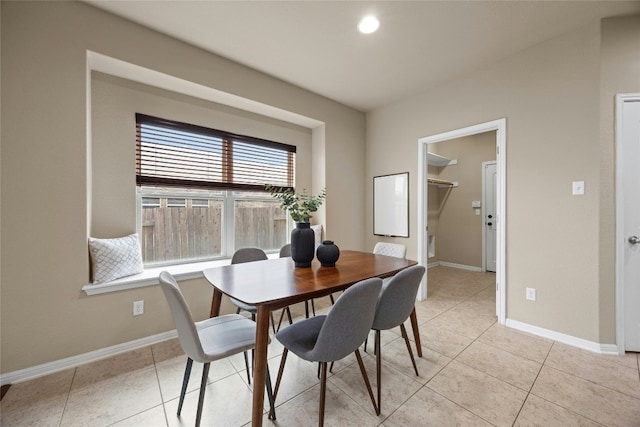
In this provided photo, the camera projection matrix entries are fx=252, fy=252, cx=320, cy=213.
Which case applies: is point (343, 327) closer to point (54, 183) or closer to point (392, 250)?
point (392, 250)

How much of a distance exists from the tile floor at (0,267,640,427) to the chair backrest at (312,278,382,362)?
0.50 metres

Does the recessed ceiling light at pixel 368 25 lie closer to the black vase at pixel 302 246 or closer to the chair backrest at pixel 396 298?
the black vase at pixel 302 246

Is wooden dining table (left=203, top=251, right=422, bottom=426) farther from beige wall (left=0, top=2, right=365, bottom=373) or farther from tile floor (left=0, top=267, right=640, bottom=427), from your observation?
beige wall (left=0, top=2, right=365, bottom=373)

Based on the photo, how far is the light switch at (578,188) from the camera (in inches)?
86.4

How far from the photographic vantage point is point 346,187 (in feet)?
12.6

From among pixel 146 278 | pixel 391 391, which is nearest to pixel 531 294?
pixel 391 391

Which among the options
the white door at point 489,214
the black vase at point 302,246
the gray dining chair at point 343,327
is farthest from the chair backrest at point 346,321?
the white door at point 489,214

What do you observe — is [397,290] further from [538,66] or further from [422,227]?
[538,66]

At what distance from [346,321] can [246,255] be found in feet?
4.68

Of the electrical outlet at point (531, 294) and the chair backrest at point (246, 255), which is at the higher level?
the chair backrest at point (246, 255)

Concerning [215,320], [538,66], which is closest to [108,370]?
[215,320]

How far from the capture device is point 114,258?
2.12 metres

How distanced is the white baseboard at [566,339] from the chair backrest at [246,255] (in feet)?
8.62

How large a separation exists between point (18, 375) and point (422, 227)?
395 centimetres
